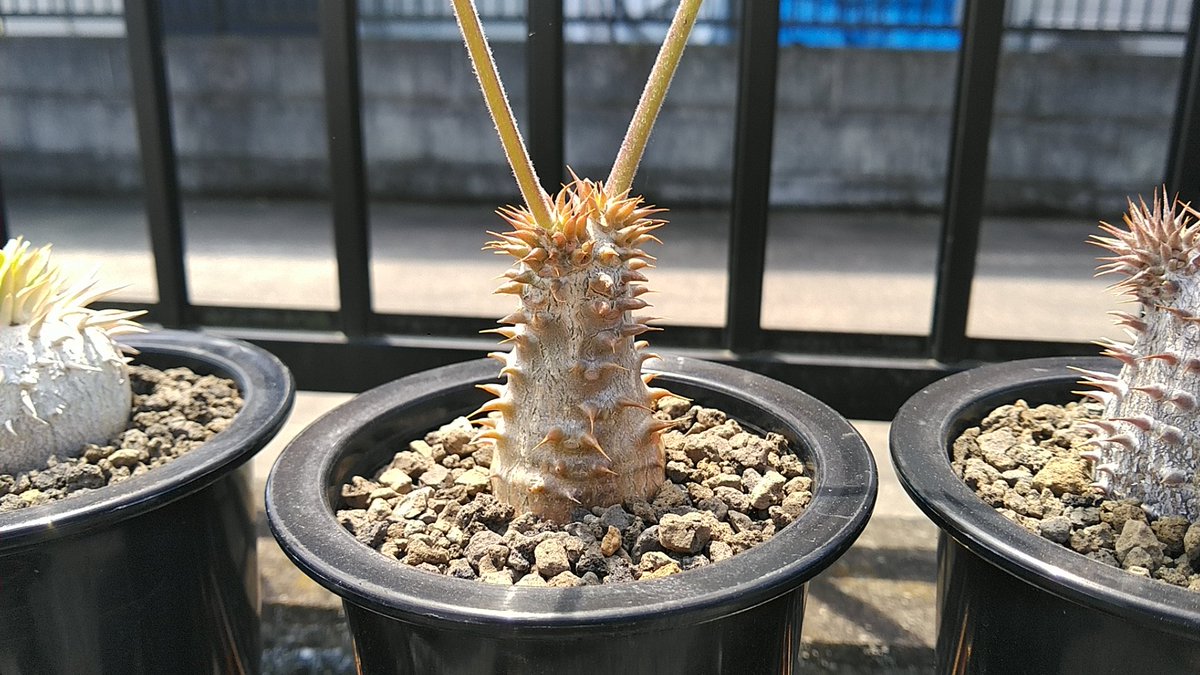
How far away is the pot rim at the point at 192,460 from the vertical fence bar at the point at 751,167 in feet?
2.42

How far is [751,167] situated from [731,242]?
0.13m

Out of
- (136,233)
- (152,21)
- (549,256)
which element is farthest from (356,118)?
(136,233)

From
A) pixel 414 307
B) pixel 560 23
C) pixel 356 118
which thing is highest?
pixel 560 23

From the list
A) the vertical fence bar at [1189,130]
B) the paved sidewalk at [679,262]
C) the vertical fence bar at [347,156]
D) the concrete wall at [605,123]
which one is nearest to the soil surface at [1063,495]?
the vertical fence bar at [1189,130]

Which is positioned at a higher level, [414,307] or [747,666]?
[747,666]

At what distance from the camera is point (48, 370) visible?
120 centimetres

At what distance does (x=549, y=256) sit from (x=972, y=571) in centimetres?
57

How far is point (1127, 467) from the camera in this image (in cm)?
107

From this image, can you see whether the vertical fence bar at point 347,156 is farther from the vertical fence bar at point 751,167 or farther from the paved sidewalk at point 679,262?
the paved sidewalk at point 679,262

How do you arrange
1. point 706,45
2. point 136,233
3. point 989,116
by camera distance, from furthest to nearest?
point 706,45 < point 136,233 < point 989,116

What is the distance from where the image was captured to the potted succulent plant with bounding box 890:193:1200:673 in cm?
87

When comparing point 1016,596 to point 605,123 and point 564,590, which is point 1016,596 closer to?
point 564,590

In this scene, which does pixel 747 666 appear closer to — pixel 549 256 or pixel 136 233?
pixel 549 256

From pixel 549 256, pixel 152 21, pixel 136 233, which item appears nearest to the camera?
pixel 549 256
